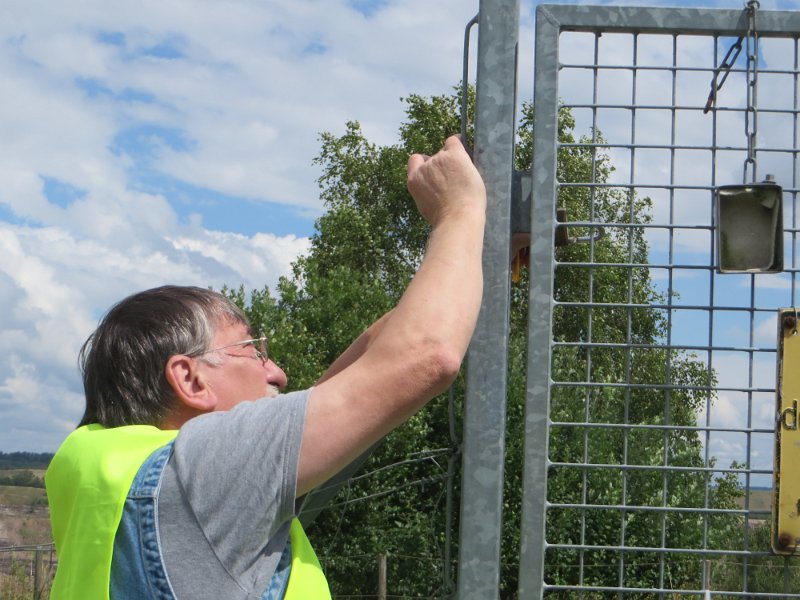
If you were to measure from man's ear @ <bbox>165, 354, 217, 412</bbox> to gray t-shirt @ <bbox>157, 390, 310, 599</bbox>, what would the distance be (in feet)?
0.58

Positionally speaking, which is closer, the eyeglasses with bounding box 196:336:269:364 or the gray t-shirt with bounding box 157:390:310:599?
the gray t-shirt with bounding box 157:390:310:599

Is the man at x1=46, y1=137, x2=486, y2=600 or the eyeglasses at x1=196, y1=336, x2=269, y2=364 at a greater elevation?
the eyeglasses at x1=196, y1=336, x2=269, y2=364

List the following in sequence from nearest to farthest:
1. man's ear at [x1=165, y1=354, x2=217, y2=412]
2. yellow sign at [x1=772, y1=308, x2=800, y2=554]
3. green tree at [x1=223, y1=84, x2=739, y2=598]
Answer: man's ear at [x1=165, y1=354, x2=217, y2=412] < yellow sign at [x1=772, y1=308, x2=800, y2=554] < green tree at [x1=223, y1=84, x2=739, y2=598]

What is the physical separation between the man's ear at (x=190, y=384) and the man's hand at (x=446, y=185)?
0.45 m

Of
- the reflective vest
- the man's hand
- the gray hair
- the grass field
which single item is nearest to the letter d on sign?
the man's hand

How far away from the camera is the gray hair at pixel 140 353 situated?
1.53 meters

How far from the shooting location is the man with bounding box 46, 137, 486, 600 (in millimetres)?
1307

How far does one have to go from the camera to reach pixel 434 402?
44.2ft

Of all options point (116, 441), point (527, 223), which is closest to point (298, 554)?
point (116, 441)

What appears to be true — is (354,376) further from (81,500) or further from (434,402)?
(434,402)

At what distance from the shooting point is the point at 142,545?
52.9 inches

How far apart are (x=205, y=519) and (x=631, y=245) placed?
107 centimetres

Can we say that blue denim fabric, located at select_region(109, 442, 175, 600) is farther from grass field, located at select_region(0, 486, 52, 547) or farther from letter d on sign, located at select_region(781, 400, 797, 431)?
grass field, located at select_region(0, 486, 52, 547)

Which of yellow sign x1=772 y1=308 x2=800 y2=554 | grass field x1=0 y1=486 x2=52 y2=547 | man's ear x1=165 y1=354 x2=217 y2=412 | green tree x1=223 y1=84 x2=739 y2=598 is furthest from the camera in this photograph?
grass field x1=0 y1=486 x2=52 y2=547
